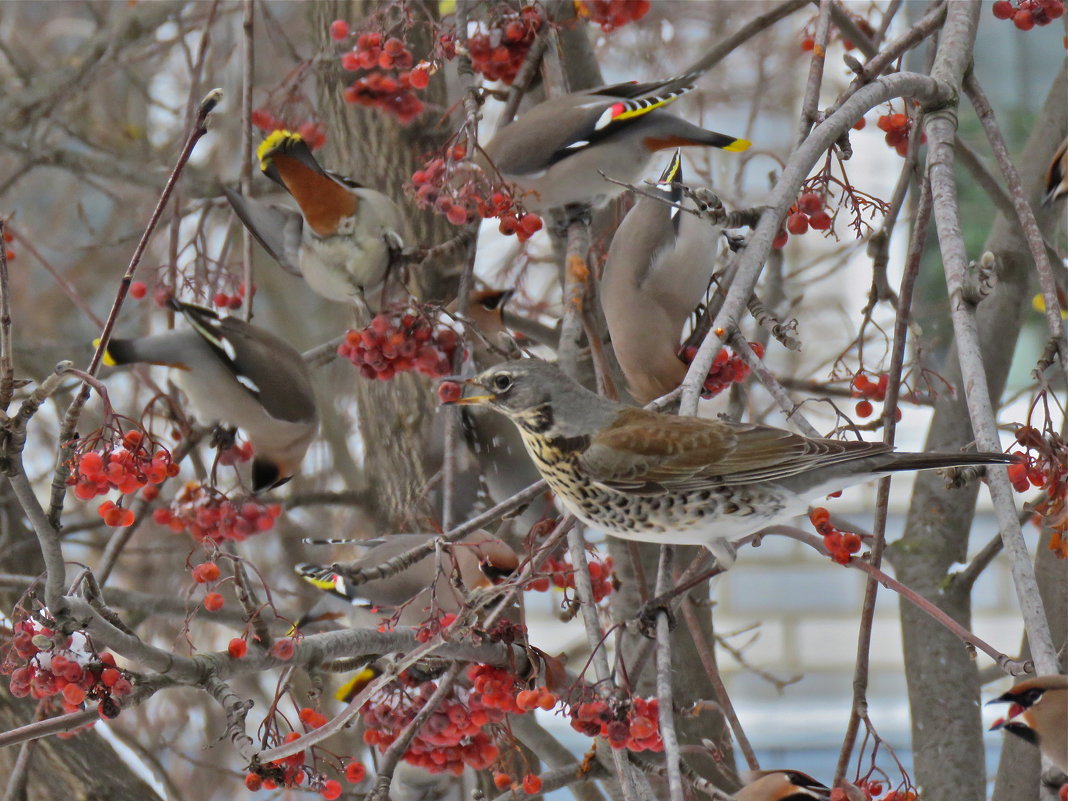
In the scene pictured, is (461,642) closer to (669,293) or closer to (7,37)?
(669,293)

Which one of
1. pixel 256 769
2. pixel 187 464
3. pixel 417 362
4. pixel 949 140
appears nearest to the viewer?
pixel 256 769

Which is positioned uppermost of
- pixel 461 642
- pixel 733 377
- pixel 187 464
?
pixel 187 464

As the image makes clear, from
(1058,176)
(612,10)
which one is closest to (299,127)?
(612,10)

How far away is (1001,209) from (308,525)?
110 inches

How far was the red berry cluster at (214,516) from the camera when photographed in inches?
108

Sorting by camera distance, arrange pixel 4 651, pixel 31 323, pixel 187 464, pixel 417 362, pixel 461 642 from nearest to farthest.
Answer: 1. pixel 461 642
2. pixel 417 362
3. pixel 4 651
4. pixel 31 323
5. pixel 187 464

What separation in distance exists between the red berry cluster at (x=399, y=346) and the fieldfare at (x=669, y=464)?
25.9 inches

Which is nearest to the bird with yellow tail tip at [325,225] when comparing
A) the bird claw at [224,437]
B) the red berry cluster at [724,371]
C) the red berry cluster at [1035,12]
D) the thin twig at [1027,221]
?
the bird claw at [224,437]

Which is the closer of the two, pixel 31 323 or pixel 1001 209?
pixel 1001 209

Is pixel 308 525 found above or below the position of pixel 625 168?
below

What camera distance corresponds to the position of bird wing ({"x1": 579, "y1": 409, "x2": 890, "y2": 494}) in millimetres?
1982

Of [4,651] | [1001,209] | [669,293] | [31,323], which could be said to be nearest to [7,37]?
[31,323]

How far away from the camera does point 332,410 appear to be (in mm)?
4574

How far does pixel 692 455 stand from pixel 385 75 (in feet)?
5.51
